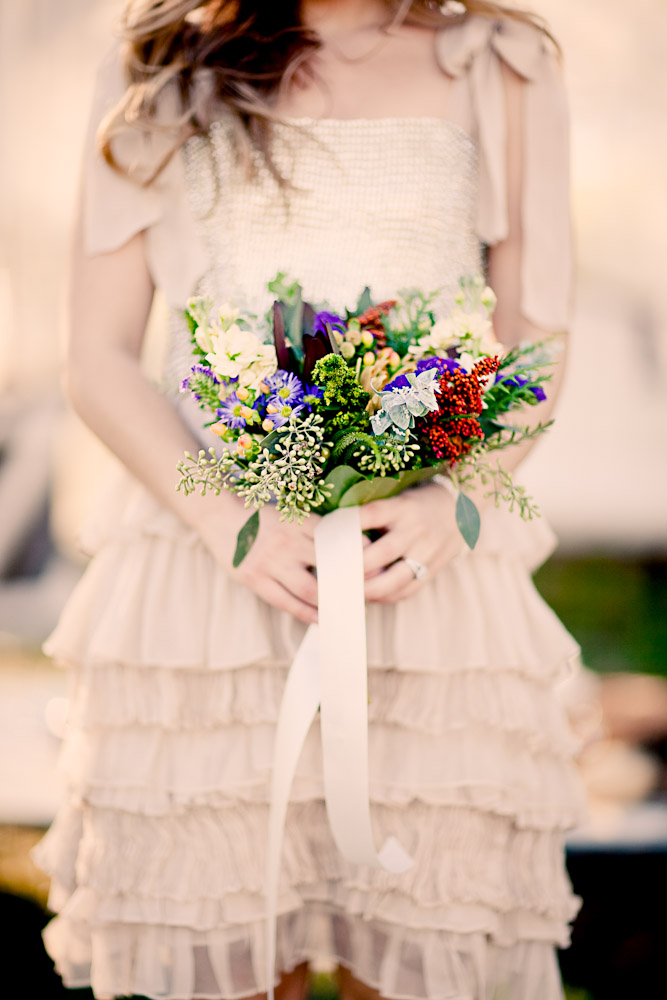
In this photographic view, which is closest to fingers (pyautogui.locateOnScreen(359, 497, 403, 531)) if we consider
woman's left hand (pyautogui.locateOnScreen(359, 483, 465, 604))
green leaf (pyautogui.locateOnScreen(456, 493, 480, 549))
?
woman's left hand (pyautogui.locateOnScreen(359, 483, 465, 604))

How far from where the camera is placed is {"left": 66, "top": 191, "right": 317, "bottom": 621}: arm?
95 centimetres

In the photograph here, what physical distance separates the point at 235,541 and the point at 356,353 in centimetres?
27

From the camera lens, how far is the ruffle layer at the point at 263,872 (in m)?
0.98

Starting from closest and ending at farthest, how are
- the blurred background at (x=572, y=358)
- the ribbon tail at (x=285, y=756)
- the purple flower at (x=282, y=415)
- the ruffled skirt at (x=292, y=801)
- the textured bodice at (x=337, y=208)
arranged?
1. the purple flower at (x=282, y=415)
2. the ribbon tail at (x=285, y=756)
3. the ruffled skirt at (x=292, y=801)
4. the textured bodice at (x=337, y=208)
5. the blurred background at (x=572, y=358)

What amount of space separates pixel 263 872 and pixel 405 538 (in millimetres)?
423

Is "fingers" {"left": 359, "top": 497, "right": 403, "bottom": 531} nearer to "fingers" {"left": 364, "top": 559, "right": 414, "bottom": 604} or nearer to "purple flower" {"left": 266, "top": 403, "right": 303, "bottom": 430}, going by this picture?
"fingers" {"left": 364, "top": 559, "right": 414, "bottom": 604}

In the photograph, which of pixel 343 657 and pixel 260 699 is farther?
pixel 260 699

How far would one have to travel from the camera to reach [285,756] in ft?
2.92

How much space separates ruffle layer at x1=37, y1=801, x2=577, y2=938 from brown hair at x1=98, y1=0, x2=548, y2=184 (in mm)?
800

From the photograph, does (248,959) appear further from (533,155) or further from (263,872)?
(533,155)

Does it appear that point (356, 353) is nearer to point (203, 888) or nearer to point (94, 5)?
point (203, 888)

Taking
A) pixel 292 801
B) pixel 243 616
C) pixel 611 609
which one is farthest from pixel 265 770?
pixel 611 609

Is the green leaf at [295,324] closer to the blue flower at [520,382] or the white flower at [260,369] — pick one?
the white flower at [260,369]

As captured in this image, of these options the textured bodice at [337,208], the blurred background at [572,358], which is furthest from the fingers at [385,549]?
the blurred background at [572,358]
